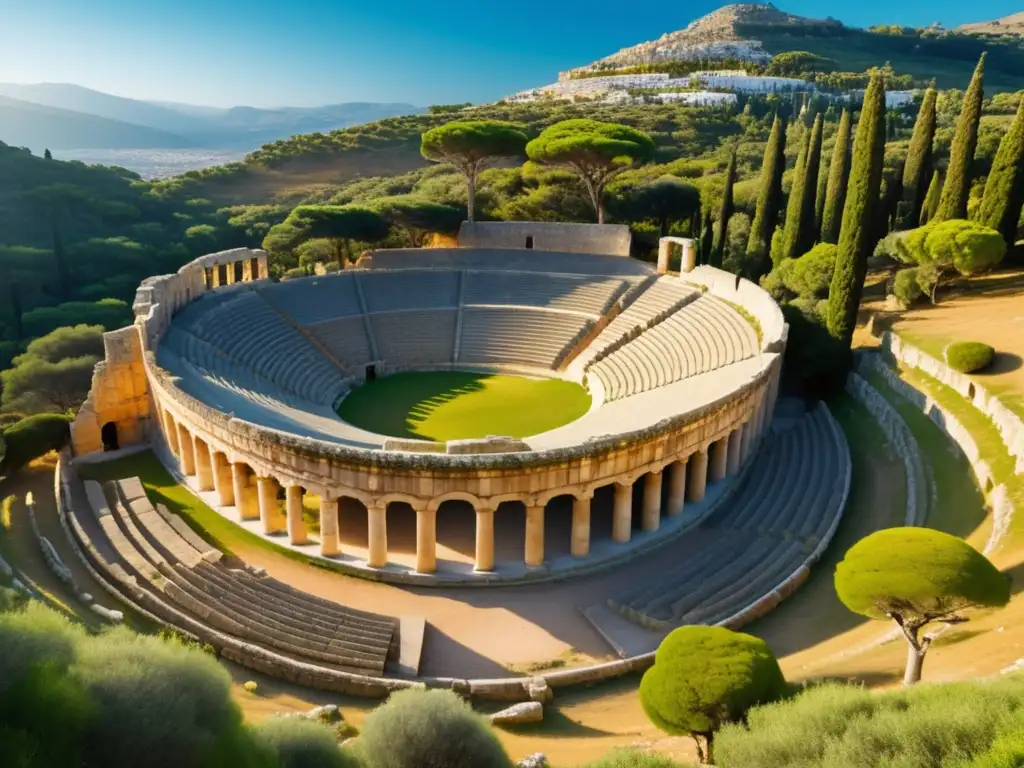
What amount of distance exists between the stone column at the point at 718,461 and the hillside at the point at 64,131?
123m

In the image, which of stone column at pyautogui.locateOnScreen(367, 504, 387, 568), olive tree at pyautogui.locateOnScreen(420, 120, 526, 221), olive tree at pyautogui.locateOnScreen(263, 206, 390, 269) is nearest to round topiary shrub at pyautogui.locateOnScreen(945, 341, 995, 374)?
stone column at pyautogui.locateOnScreen(367, 504, 387, 568)

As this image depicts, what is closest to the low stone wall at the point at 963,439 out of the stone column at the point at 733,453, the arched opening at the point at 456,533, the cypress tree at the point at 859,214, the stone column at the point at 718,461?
the cypress tree at the point at 859,214

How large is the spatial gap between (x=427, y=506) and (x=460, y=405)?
11818 mm

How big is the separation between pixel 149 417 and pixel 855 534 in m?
21.7

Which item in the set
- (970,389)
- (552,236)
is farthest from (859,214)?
(552,236)

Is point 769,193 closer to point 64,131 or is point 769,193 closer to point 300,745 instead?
point 300,745

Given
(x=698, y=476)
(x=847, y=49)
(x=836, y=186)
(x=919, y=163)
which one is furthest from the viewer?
(x=847, y=49)

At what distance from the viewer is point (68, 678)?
6203 mm

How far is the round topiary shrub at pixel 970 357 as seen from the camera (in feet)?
74.7

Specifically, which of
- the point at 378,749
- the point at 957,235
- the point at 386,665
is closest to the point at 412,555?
the point at 386,665

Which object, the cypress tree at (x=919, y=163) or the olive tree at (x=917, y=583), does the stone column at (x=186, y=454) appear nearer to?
the olive tree at (x=917, y=583)

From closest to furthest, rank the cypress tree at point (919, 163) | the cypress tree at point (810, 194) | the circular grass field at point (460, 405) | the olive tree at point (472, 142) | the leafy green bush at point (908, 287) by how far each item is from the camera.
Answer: the circular grass field at point (460, 405)
the leafy green bush at point (908, 287)
the cypress tree at point (810, 194)
the cypress tree at point (919, 163)
the olive tree at point (472, 142)

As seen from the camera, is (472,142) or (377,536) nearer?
(377,536)

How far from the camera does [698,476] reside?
20516mm
